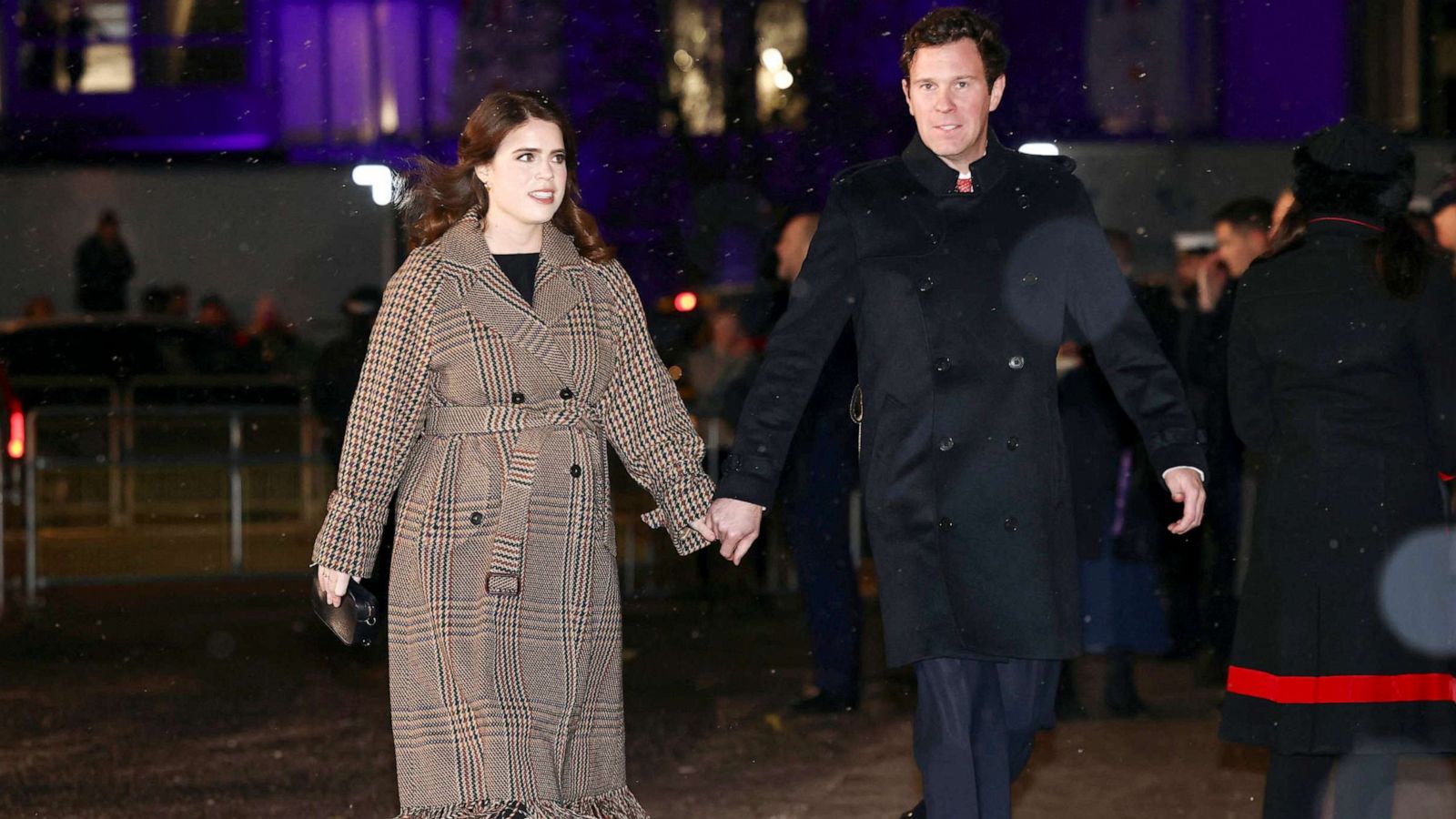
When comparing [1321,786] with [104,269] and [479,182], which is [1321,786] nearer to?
[479,182]

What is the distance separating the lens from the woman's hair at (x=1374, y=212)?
507 cm

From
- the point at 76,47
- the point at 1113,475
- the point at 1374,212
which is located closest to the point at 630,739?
the point at 1113,475

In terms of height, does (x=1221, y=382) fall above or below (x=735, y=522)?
above

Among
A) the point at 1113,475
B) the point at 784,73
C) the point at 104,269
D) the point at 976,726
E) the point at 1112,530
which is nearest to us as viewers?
the point at 976,726

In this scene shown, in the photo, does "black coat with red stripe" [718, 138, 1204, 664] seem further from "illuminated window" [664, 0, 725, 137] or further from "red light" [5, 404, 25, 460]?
"illuminated window" [664, 0, 725, 137]

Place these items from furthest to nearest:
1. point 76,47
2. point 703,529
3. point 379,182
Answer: point 76,47 < point 379,182 < point 703,529

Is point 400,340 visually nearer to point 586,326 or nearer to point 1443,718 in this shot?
point 586,326

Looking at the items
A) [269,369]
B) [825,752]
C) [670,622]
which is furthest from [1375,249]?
[269,369]

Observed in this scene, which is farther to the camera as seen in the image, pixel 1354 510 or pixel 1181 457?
pixel 1354 510

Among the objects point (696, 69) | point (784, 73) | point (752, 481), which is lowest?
point (752, 481)

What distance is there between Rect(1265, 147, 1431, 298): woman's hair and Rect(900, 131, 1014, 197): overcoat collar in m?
0.78

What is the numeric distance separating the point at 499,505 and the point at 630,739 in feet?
9.56

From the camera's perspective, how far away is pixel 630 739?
25.1 ft

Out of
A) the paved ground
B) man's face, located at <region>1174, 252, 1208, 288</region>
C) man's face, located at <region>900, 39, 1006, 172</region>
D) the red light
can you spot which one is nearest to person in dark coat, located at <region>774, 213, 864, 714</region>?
the paved ground
